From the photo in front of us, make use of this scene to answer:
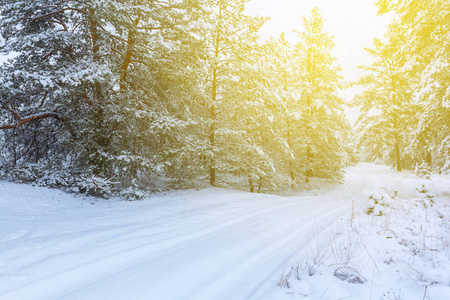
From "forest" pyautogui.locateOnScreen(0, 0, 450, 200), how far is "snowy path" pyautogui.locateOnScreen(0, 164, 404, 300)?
2860 millimetres

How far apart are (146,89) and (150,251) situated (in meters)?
7.80

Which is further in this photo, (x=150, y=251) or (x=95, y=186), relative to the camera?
(x=95, y=186)

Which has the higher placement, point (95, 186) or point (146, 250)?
point (95, 186)

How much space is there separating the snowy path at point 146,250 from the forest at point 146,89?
9.38 ft

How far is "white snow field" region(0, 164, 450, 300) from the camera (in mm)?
2385

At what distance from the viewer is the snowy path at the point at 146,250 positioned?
7.89 ft

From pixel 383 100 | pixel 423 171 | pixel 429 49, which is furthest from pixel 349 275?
pixel 383 100

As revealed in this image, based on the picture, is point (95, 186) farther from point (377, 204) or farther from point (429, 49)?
point (429, 49)

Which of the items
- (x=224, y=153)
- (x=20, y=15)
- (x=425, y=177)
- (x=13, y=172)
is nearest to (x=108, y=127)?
(x=13, y=172)

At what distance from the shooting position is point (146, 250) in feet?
11.1

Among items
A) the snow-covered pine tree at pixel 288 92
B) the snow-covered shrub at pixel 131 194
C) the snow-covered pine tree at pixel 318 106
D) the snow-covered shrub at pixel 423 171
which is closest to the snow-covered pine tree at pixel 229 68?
the snow-covered pine tree at pixel 288 92

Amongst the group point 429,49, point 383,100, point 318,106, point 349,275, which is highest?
point 383,100

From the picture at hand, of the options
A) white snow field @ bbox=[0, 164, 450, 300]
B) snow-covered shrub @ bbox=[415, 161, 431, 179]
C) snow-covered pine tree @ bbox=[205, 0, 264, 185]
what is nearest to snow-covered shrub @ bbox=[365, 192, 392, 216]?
white snow field @ bbox=[0, 164, 450, 300]

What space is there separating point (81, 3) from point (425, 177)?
20.2 metres
